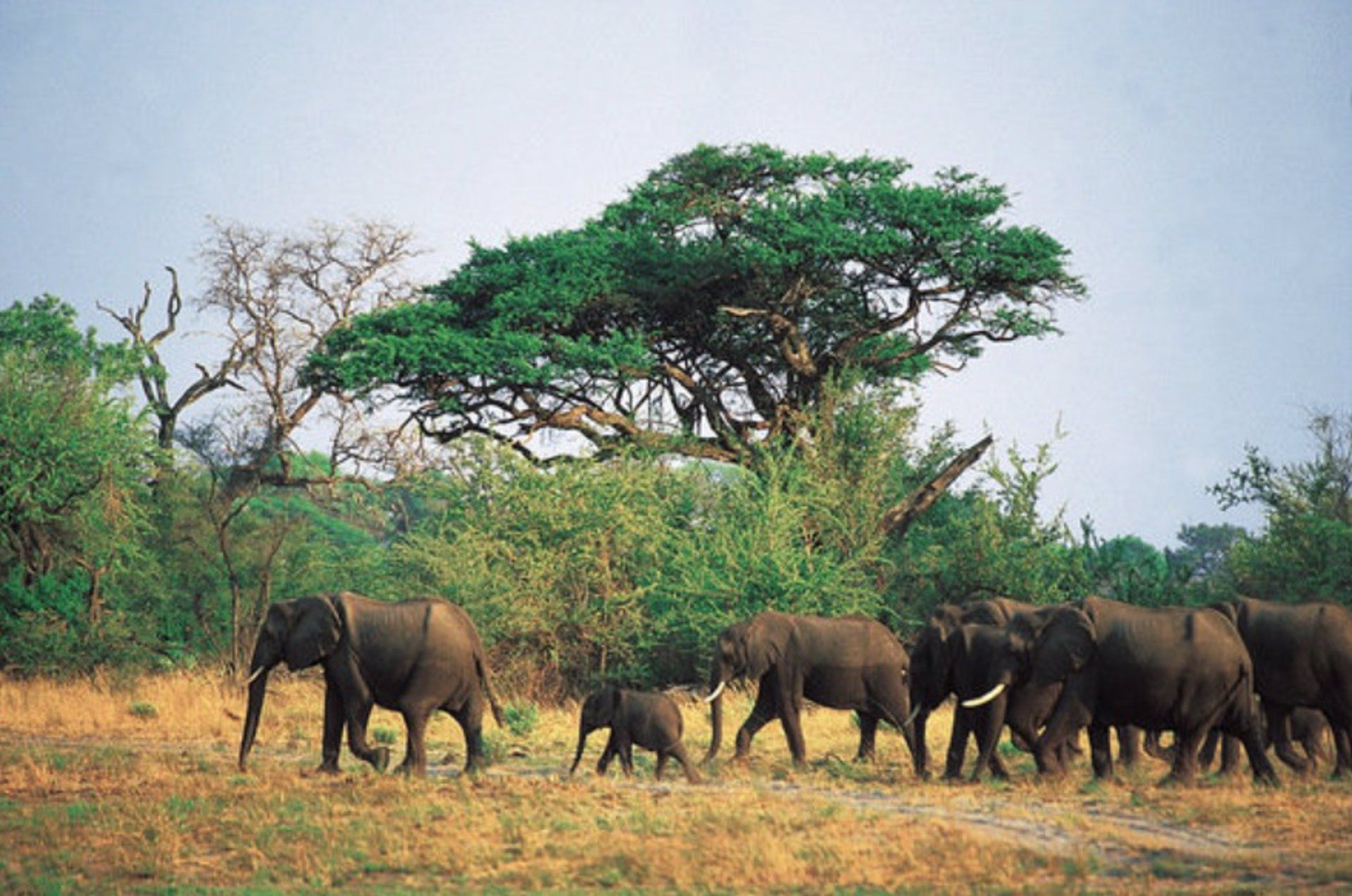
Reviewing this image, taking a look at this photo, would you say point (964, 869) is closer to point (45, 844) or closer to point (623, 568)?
point (45, 844)

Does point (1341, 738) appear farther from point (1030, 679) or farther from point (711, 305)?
point (711, 305)

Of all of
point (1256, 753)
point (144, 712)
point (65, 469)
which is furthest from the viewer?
point (65, 469)

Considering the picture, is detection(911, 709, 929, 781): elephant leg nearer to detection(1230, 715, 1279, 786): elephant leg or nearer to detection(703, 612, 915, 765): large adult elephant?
detection(703, 612, 915, 765): large adult elephant

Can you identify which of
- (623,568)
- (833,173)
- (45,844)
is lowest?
(45,844)

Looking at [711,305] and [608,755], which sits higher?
[711,305]

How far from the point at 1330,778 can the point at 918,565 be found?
1708 cm

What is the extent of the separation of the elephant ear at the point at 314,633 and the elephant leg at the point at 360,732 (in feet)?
1.98

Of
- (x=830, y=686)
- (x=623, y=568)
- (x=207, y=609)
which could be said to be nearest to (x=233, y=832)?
(x=830, y=686)

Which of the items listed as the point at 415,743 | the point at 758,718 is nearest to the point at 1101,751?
the point at 758,718

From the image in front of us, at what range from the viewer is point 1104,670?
16.1 metres

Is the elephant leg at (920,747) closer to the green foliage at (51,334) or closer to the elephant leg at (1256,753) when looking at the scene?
the elephant leg at (1256,753)

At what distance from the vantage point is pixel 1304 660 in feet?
54.7

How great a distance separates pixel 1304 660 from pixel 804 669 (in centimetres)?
549

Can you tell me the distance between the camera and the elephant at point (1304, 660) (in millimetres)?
16547
